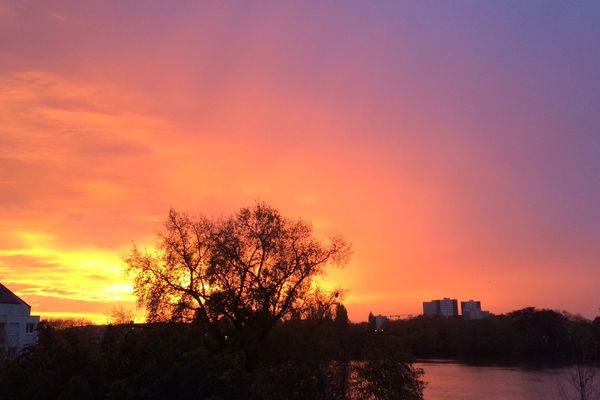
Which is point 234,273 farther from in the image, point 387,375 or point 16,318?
point 16,318

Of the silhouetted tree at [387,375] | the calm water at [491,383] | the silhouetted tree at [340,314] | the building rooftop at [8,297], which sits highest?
the building rooftop at [8,297]

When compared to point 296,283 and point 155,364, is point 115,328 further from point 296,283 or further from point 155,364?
point 296,283

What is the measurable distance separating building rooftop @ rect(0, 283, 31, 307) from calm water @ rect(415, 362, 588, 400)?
175 ft

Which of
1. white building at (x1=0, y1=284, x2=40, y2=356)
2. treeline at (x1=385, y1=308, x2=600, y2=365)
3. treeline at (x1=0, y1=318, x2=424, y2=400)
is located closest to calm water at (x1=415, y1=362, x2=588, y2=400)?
treeline at (x1=385, y1=308, x2=600, y2=365)

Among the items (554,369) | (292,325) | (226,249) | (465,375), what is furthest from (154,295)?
(554,369)

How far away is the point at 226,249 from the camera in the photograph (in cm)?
3152

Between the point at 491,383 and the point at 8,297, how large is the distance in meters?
61.3

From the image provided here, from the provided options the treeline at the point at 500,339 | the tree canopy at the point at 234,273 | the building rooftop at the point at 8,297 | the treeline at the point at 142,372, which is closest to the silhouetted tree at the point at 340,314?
the tree canopy at the point at 234,273

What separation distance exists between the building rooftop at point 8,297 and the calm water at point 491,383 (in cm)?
5337

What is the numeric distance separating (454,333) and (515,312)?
14.6m

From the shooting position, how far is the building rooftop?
2707 inches

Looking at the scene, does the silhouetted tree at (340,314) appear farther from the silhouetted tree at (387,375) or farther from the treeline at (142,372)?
the treeline at (142,372)

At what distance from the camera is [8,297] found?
69938mm

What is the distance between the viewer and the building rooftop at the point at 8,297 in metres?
68.8
